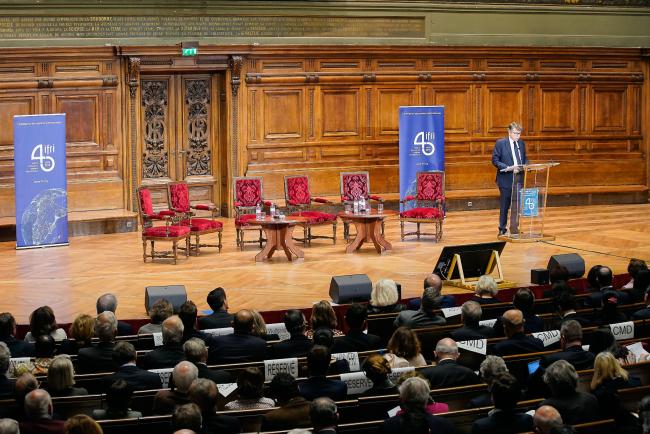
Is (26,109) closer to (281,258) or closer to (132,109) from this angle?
(132,109)

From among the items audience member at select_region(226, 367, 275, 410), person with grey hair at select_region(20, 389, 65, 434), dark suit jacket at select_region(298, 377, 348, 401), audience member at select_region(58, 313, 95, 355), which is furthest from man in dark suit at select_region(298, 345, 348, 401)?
audience member at select_region(58, 313, 95, 355)

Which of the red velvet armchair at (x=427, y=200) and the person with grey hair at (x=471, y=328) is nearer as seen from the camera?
the person with grey hair at (x=471, y=328)

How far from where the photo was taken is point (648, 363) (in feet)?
20.1

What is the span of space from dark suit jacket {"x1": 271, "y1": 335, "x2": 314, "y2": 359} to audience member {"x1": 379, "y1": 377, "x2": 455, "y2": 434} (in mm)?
1742

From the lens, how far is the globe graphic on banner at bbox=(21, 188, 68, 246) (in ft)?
41.8

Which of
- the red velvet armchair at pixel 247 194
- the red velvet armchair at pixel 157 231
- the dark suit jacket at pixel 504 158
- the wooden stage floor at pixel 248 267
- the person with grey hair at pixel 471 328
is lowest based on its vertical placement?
the wooden stage floor at pixel 248 267

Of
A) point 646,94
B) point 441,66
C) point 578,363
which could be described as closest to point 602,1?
point 646,94

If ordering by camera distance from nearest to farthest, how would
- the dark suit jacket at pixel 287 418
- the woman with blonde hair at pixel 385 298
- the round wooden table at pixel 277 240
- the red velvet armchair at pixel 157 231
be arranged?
the dark suit jacket at pixel 287 418 → the woman with blonde hair at pixel 385 298 → the red velvet armchair at pixel 157 231 → the round wooden table at pixel 277 240

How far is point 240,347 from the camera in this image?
6734 millimetres

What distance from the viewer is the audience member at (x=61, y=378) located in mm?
5617

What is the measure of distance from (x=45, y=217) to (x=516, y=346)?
7.76m

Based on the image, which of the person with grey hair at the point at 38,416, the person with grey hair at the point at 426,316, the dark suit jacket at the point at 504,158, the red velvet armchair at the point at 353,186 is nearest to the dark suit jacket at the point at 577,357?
the person with grey hair at the point at 426,316

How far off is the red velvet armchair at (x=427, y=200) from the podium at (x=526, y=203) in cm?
90

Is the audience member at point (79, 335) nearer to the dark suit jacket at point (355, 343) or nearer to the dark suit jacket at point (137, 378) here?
the dark suit jacket at point (137, 378)
